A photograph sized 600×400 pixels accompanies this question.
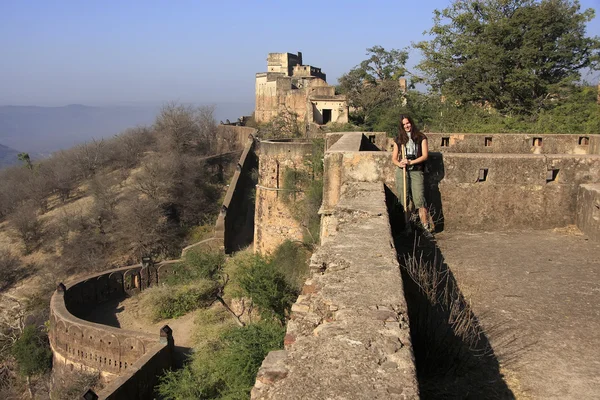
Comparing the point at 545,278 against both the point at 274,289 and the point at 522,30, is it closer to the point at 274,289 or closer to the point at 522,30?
the point at 274,289

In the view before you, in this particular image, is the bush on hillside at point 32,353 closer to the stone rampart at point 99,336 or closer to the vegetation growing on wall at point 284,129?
the stone rampart at point 99,336

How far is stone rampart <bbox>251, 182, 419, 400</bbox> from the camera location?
2070 mm

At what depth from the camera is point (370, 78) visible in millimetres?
30938

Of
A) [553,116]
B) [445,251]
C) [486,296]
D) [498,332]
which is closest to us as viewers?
[498,332]

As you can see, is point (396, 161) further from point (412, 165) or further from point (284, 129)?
point (284, 129)

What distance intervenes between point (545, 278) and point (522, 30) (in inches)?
644

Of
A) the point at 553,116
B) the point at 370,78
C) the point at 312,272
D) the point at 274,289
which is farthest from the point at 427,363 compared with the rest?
the point at 370,78

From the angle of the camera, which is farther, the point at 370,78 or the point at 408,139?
the point at 370,78

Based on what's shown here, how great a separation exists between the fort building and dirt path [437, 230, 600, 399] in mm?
22896

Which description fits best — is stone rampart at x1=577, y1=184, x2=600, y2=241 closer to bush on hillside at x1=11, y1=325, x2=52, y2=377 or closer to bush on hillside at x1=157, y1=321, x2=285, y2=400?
bush on hillside at x1=157, y1=321, x2=285, y2=400

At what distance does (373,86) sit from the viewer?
96.0 ft

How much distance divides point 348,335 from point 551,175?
4104 mm

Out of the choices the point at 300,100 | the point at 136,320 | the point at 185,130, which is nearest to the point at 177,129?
the point at 185,130

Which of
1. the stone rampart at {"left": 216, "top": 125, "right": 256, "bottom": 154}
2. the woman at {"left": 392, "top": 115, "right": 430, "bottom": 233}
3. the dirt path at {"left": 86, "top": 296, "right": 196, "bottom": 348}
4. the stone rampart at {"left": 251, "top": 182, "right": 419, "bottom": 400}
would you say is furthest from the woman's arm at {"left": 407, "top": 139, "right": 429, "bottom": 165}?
the stone rampart at {"left": 216, "top": 125, "right": 256, "bottom": 154}
